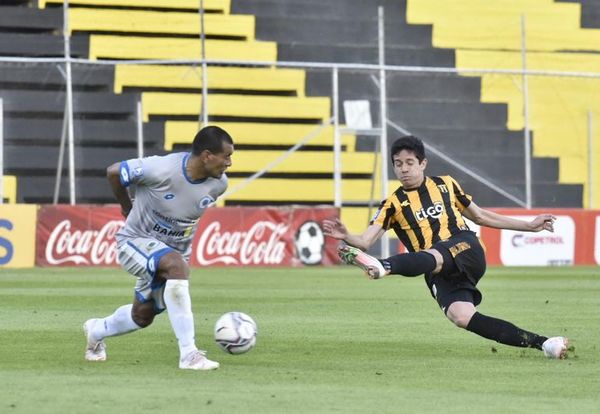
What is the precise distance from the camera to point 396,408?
7363mm

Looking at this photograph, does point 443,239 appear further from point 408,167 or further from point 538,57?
point 538,57

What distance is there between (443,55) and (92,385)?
2735 centimetres

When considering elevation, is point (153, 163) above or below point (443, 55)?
below

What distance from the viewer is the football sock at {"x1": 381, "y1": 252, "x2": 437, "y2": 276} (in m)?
9.91

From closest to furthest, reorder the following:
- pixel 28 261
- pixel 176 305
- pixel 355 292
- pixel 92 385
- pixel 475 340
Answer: pixel 92 385 → pixel 176 305 → pixel 475 340 → pixel 355 292 → pixel 28 261

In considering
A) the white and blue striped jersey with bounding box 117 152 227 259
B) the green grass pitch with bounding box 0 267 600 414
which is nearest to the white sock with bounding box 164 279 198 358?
the green grass pitch with bounding box 0 267 600 414

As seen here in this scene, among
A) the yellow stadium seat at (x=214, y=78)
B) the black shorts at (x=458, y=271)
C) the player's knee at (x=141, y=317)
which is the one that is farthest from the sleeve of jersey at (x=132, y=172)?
the yellow stadium seat at (x=214, y=78)

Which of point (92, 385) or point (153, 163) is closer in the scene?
Result: point (92, 385)

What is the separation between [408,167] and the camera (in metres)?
10.8

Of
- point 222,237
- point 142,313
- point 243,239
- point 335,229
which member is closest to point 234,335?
point 142,313

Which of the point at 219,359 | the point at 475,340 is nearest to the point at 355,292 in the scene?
the point at 475,340

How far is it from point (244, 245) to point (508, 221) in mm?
16692

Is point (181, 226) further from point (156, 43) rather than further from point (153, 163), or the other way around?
point (156, 43)

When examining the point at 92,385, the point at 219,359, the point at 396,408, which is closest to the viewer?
the point at 396,408
